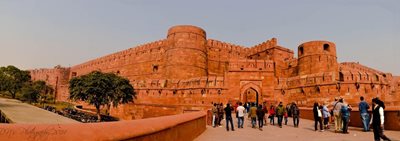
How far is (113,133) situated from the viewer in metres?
2.89

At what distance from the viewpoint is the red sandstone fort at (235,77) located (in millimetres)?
22391

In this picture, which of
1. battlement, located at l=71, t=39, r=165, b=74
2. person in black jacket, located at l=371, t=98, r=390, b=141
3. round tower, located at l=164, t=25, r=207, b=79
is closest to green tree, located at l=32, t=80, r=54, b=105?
battlement, located at l=71, t=39, r=165, b=74

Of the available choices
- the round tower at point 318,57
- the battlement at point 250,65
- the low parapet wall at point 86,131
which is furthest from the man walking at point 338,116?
the round tower at point 318,57

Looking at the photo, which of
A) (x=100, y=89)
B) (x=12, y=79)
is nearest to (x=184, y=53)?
(x=100, y=89)

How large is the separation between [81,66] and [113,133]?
67.0 metres

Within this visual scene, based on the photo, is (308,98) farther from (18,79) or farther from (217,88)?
(18,79)

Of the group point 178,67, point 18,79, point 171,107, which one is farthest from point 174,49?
point 18,79

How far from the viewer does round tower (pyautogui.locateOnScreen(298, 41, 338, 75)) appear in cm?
2947

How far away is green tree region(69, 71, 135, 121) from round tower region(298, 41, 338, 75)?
18937mm

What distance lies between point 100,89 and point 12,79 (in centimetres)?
3355

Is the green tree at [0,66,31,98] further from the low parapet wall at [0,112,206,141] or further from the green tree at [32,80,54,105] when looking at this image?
the low parapet wall at [0,112,206,141]

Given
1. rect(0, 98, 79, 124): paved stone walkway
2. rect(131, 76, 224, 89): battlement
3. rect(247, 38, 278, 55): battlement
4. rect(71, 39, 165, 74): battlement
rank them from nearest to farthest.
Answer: rect(0, 98, 79, 124): paved stone walkway
rect(131, 76, 224, 89): battlement
rect(247, 38, 278, 55): battlement
rect(71, 39, 165, 74): battlement

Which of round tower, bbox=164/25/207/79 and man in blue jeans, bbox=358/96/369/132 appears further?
round tower, bbox=164/25/207/79

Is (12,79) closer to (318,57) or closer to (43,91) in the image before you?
(43,91)
